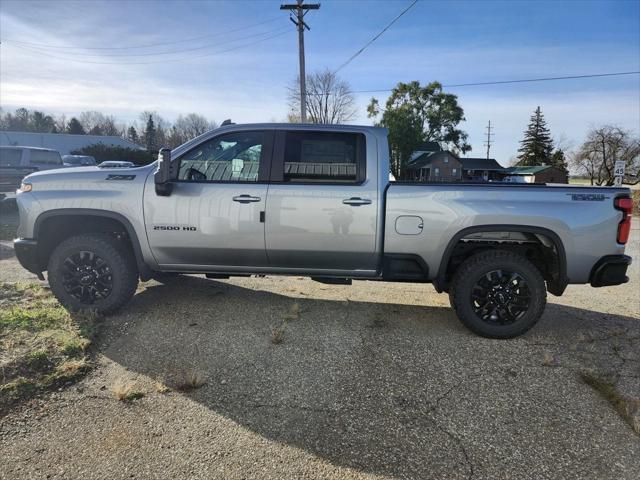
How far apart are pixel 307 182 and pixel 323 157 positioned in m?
0.31

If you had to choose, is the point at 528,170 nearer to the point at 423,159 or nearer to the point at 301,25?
the point at 423,159

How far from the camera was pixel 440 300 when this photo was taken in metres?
5.38

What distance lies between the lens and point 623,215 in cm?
376

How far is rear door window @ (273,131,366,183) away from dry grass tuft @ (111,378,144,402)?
216 cm

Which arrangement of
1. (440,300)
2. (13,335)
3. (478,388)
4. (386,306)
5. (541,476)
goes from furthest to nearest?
(440,300) → (386,306) → (13,335) → (478,388) → (541,476)

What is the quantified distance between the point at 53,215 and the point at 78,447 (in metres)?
2.59

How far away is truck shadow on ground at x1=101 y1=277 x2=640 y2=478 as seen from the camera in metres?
2.53

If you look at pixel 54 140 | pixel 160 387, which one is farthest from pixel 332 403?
pixel 54 140

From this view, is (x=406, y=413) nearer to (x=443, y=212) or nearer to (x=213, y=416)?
(x=213, y=416)

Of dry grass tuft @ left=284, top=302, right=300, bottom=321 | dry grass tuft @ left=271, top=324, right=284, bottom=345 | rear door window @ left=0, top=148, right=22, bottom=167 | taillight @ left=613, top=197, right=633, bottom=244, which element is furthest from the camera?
rear door window @ left=0, top=148, right=22, bottom=167

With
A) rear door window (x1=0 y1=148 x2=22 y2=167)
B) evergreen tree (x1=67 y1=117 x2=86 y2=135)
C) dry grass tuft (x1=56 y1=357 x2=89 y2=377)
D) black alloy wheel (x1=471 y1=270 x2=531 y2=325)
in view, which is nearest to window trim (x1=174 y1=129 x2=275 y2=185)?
dry grass tuft (x1=56 y1=357 x2=89 y2=377)

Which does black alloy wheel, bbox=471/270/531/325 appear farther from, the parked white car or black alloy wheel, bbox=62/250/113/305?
the parked white car

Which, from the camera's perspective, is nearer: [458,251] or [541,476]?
[541,476]

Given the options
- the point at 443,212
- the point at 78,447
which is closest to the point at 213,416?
the point at 78,447
